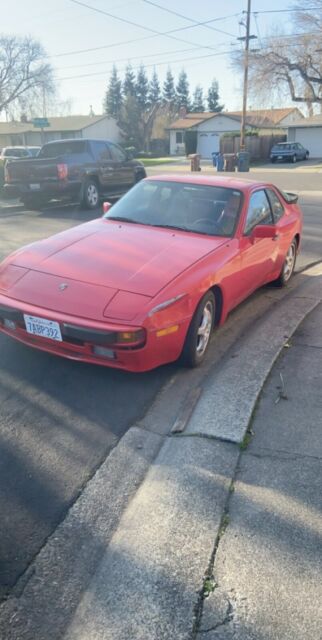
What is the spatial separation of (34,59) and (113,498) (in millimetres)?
Answer: 66202

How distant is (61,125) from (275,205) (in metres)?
59.9

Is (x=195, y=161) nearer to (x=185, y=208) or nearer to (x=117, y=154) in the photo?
(x=117, y=154)

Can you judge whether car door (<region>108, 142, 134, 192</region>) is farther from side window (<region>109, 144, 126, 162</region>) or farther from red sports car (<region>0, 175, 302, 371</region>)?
red sports car (<region>0, 175, 302, 371</region>)

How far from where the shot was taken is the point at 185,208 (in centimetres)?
482

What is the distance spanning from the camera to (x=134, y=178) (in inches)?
562

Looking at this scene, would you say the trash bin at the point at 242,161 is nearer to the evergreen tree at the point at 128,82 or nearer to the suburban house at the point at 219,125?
the suburban house at the point at 219,125

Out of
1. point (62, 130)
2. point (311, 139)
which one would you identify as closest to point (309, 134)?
point (311, 139)

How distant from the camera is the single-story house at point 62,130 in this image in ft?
193

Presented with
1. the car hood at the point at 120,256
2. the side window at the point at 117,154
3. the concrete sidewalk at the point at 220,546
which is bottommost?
the concrete sidewalk at the point at 220,546

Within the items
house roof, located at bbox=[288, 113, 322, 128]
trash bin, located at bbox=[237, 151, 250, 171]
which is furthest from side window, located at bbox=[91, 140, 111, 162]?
house roof, located at bbox=[288, 113, 322, 128]

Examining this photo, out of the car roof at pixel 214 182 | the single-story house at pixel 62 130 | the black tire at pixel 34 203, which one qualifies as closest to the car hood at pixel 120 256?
the car roof at pixel 214 182

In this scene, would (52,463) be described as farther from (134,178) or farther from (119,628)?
(134,178)

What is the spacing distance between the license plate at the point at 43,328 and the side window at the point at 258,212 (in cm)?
219

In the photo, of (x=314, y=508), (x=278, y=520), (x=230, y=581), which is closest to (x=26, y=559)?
(x=230, y=581)
